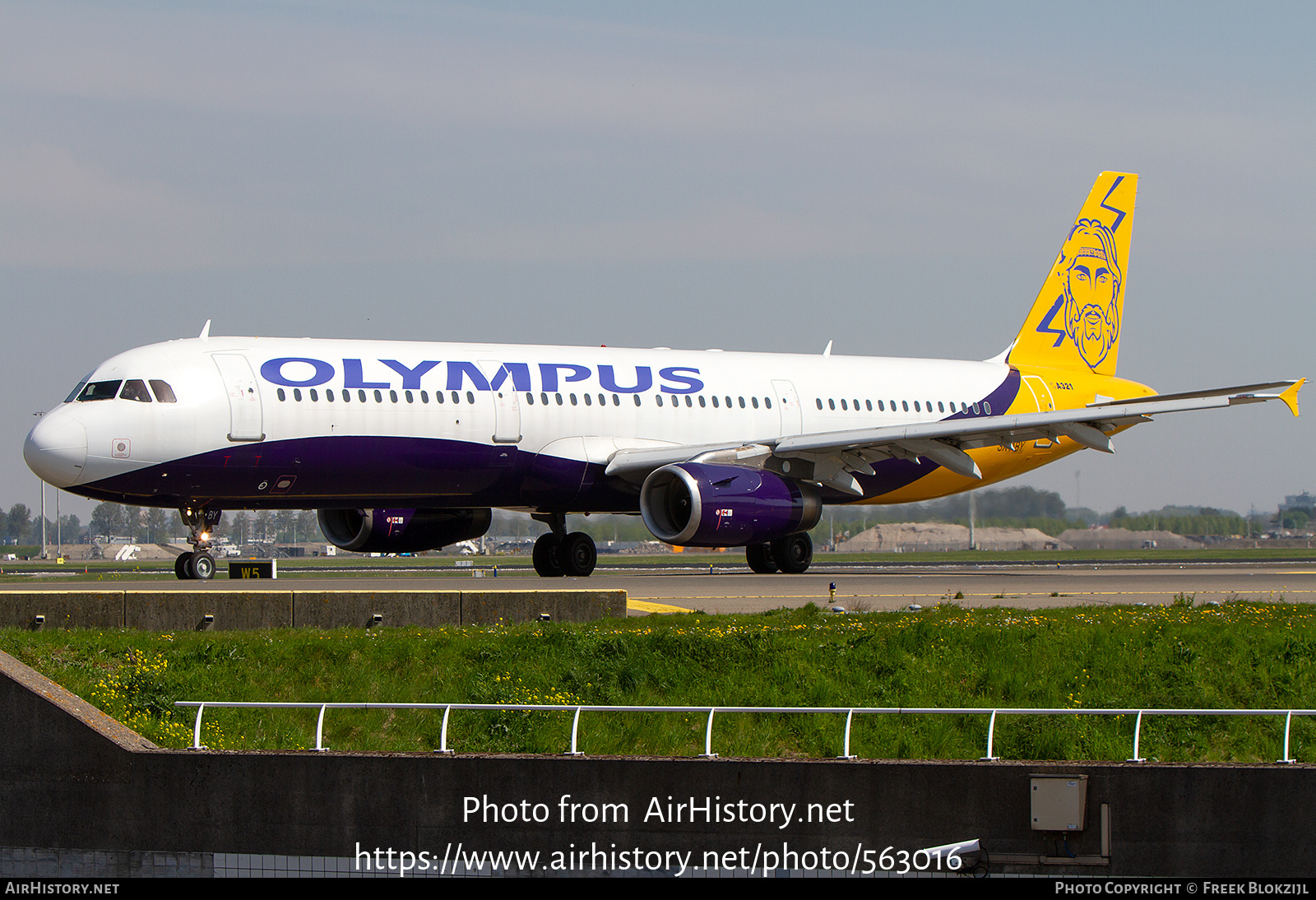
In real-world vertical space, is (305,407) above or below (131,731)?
above

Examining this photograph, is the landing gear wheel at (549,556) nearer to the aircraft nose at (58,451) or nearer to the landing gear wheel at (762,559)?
the landing gear wheel at (762,559)

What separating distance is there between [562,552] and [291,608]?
392 inches

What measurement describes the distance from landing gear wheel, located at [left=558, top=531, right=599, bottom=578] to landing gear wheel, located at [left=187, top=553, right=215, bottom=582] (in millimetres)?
6812

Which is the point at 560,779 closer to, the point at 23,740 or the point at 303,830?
the point at 303,830

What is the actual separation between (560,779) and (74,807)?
4.64 metres

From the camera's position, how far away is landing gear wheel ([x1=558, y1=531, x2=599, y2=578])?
28500mm

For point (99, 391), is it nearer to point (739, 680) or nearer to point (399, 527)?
point (399, 527)

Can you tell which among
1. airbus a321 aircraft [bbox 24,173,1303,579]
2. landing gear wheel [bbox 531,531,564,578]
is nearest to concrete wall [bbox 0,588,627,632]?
airbus a321 aircraft [bbox 24,173,1303,579]

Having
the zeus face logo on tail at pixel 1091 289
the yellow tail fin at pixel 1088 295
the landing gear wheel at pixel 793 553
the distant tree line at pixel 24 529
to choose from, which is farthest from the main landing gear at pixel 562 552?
the distant tree line at pixel 24 529

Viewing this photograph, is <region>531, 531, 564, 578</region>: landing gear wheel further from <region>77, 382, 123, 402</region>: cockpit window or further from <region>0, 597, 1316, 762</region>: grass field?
<region>0, 597, 1316, 762</region>: grass field

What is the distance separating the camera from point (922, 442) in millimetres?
27812

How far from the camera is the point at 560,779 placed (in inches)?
501
